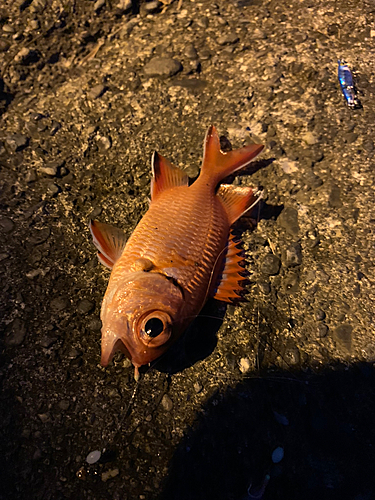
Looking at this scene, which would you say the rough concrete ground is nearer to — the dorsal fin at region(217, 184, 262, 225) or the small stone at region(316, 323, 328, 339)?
the small stone at region(316, 323, 328, 339)

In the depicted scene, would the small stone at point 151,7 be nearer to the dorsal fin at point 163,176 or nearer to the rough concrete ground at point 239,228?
the rough concrete ground at point 239,228

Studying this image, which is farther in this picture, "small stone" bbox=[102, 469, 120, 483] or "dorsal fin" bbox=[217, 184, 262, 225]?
"dorsal fin" bbox=[217, 184, 262, 225]

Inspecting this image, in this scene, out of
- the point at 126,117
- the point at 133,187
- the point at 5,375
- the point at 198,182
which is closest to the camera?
the point at 5,375

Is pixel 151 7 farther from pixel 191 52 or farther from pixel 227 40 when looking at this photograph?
pixel 227 40

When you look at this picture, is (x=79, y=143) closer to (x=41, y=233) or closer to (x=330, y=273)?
(x=41, y=233)

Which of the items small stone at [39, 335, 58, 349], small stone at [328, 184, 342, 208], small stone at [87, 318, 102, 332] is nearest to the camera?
small stone at [39, 335, 58, 349]

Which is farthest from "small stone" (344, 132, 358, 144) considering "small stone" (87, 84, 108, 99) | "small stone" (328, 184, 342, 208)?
"small stone" (87, 84, 108, 99)

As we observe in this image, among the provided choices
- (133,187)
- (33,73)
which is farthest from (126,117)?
(33,73)
